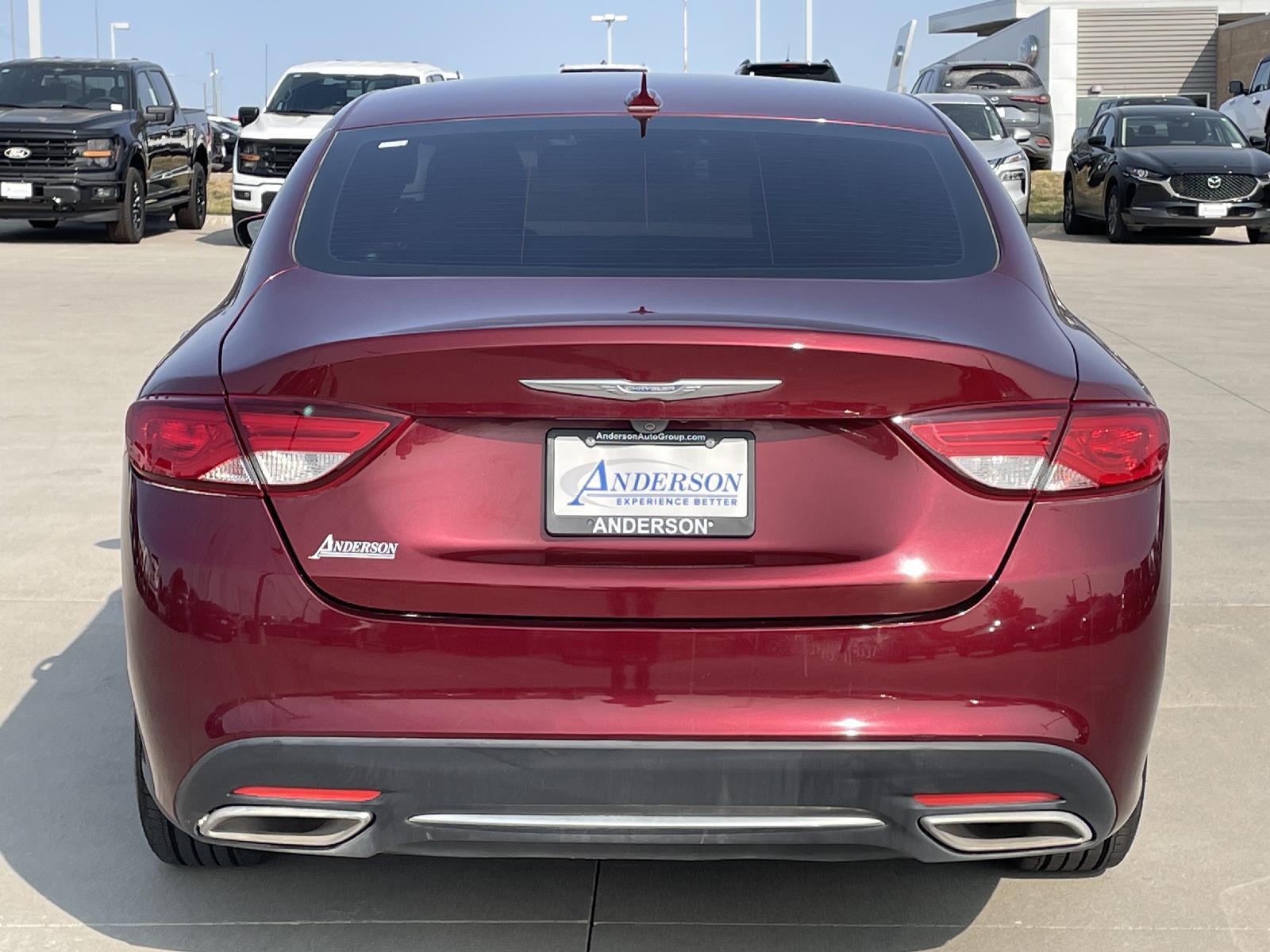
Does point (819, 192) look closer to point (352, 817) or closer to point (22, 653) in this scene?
point (352, 817)

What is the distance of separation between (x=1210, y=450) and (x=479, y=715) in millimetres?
6118

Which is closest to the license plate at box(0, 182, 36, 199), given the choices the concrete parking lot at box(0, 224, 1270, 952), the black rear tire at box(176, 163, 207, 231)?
the black rear tire at box(176, 163, 207, 231)

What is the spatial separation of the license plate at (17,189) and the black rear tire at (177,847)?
53.3 ft

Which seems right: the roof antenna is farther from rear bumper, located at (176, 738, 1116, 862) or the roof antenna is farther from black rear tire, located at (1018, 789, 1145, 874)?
black rear tire, located at (1018, 789, 1145, 874)

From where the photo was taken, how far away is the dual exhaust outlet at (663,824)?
2838mm

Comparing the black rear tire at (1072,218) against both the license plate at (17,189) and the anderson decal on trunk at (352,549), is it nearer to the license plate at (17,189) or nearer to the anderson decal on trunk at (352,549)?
the license plate at (17,189)

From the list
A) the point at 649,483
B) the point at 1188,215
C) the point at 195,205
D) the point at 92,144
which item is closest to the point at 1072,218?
the point at 1188,215

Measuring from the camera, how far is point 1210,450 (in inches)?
321

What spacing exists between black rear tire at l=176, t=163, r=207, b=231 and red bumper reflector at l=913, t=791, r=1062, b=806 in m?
20.3

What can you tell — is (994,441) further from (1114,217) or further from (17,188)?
(1114,217)

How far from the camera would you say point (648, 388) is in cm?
275

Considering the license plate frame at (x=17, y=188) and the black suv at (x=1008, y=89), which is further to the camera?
the black suv at (x=1008, y=89)

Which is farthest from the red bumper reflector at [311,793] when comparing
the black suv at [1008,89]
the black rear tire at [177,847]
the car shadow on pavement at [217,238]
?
the black suv at [1008,89]

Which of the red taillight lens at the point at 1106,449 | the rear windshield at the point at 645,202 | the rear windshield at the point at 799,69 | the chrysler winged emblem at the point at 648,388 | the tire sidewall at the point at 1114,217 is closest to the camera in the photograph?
the chrysler winged emblem at the point at 648,388
